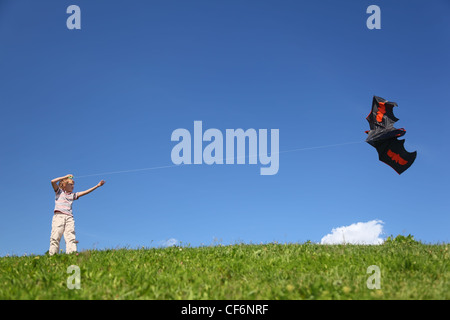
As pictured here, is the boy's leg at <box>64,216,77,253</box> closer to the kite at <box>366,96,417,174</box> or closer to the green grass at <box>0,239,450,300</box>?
the green grass at <box>0,239,450,300</box>

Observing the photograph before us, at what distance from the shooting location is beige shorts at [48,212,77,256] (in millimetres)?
10922

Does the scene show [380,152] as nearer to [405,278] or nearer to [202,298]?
[405,278]

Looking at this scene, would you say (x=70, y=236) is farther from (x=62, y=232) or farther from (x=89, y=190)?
(x=89, y=190)

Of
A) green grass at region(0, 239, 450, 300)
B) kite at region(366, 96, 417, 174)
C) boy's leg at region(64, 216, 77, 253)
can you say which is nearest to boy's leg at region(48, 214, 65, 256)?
boy's leg at region(64, 216, 77, 253)

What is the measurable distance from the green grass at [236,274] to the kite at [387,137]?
409cm

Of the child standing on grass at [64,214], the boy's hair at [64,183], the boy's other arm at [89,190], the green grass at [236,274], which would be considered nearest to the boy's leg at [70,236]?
the child standing on grass at [64,214]

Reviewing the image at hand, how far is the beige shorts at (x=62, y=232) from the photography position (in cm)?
1092

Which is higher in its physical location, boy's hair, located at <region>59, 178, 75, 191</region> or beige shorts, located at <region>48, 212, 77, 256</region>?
boy's hair, located at <region>59, 178, 75, 191</region>

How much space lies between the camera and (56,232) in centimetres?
1089

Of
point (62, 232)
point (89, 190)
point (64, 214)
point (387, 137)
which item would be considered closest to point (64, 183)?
point (89, 190)

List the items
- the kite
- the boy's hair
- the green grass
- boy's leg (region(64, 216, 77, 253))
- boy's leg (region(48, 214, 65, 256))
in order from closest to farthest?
the green grass → boy's leg (region(48, 214, 65, 256)) → boy's leg (region(64, 216, 77, 253)) → the boy's hair → the kite

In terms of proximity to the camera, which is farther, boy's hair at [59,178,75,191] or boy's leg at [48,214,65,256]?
boy's hair at [59,178,75,191]
